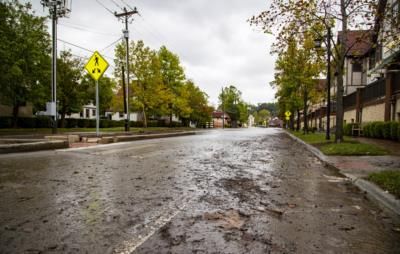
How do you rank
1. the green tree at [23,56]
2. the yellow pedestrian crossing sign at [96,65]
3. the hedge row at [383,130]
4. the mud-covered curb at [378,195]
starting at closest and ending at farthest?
the mud-covered curb at [378,195] → the hedge row at [383,130] → the yellow pedestrian crossing sign at [96,65] → the green tree at [23,56]

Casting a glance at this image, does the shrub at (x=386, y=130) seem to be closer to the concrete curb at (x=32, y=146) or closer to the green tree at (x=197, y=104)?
the concrete curb at (x=32, y=146)

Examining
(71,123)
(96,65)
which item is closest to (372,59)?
(96,65)

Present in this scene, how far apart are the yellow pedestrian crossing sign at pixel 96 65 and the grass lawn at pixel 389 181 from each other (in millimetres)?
15767

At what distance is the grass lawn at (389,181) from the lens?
19.8 feet

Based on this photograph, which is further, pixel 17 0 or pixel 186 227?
pixel 17 0

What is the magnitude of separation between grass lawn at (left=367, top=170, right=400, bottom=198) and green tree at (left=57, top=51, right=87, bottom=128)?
40.0 m

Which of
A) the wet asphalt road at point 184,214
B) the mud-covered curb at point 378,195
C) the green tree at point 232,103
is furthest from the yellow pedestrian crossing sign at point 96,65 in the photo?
the green tree at point 232,103

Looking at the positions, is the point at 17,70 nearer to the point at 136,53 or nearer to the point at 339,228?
the point at 136,53

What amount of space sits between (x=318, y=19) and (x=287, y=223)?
15971mm

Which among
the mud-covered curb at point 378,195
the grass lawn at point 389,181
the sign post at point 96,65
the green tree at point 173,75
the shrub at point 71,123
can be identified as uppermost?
the green tree at point 173,75

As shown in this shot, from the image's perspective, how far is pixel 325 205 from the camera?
5465 millimetres

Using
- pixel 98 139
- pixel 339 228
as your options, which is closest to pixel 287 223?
pixel 339 228

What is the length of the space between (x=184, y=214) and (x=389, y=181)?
184 inches

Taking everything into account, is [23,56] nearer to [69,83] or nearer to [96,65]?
[69,83]
